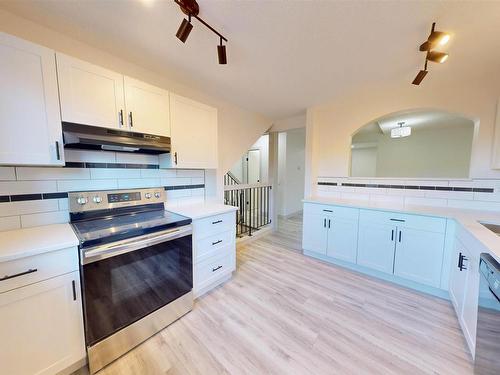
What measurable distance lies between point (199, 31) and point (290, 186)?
4.82 metres

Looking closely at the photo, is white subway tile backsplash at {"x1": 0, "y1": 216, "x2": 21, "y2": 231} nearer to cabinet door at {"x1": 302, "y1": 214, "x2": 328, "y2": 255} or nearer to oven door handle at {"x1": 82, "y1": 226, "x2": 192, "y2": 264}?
oven door handle at {"x1": 82, "y1": 226, "x2": 192, "y2": 264}

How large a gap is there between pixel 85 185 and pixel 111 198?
0.22 meters

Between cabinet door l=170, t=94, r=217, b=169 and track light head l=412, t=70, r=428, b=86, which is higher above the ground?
track light head l=412, t=70, r=428, b=86

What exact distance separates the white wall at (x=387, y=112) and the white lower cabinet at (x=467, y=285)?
113 centimetres

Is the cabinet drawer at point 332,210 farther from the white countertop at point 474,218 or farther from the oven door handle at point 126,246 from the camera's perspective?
the oven door handle at point 126,246

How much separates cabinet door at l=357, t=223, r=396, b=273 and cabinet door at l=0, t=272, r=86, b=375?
2.83 m

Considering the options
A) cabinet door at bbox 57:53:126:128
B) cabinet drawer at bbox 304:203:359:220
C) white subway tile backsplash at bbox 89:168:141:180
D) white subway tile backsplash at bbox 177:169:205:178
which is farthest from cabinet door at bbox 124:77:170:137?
cabinet drawer at bbox 304:203:359:220

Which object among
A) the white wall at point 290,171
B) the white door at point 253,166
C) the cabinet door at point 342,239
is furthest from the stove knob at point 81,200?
the white door at point 253,166

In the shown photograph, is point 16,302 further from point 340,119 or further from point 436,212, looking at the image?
point 340,119

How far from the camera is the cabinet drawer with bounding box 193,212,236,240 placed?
6.35 feet

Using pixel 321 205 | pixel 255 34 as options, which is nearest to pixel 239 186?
pixel 321 205

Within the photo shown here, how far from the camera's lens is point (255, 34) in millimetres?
1528

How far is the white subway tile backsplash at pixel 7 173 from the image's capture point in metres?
1.35

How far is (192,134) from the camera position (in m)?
2.18
